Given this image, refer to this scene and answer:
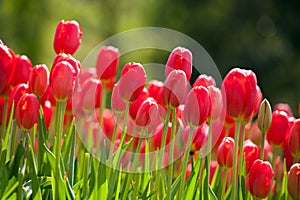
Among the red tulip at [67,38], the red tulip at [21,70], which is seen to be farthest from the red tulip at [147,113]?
the red tulip at [21,70]

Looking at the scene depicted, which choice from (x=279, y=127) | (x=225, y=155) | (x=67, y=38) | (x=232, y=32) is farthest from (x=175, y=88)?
(x=232, y=32)

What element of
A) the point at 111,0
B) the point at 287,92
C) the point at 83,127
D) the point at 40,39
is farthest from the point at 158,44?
the point at 83,127

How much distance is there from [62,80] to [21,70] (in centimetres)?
51

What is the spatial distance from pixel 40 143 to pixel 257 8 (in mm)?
9797

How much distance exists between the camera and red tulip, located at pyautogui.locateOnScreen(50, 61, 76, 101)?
5.34 feet

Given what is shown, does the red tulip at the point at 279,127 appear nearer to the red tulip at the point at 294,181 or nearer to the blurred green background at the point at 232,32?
the red tulip at the point at 294,181

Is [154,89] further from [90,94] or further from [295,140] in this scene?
[295,140]

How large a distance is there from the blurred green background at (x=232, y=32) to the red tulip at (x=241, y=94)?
25.7 feet

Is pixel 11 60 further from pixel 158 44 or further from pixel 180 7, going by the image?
pixel 158 44

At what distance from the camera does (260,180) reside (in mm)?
1735

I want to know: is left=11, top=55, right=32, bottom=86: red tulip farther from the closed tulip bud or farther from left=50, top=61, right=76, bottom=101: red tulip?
the closed tulip bud

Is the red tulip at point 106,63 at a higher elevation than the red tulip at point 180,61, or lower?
higher

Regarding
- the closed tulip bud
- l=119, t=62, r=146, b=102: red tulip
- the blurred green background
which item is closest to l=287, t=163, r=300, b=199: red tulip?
the closed tulip bud

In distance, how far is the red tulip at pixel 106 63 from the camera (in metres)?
2.13
